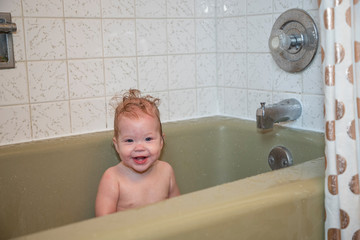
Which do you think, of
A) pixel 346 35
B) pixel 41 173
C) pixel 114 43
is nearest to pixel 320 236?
pixel 346 35

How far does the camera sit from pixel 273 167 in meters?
1.55

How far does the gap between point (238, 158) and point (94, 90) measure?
1.94 feet

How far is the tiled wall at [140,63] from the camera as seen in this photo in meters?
1.49

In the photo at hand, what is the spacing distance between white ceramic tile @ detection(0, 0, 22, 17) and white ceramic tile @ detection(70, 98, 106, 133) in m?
0.34

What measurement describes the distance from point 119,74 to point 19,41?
1.22 feet

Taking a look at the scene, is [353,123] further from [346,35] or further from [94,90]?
[94,90]

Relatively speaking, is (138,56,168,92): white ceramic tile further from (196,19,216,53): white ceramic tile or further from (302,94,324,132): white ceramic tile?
(302,94,324,132): white ceramic tile

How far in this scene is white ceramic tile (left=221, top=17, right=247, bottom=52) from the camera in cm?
177

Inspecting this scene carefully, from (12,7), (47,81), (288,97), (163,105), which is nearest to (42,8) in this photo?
(12,7)

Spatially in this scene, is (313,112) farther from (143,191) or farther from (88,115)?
(88,115)

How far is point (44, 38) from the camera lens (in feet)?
4.93

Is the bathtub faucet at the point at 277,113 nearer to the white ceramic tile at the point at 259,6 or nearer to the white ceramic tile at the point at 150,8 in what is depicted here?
the white ceramic tile at the point at 259,6

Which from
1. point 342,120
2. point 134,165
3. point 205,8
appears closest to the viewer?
point 342,120

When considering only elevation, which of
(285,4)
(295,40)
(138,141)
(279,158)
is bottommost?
(279,158)
